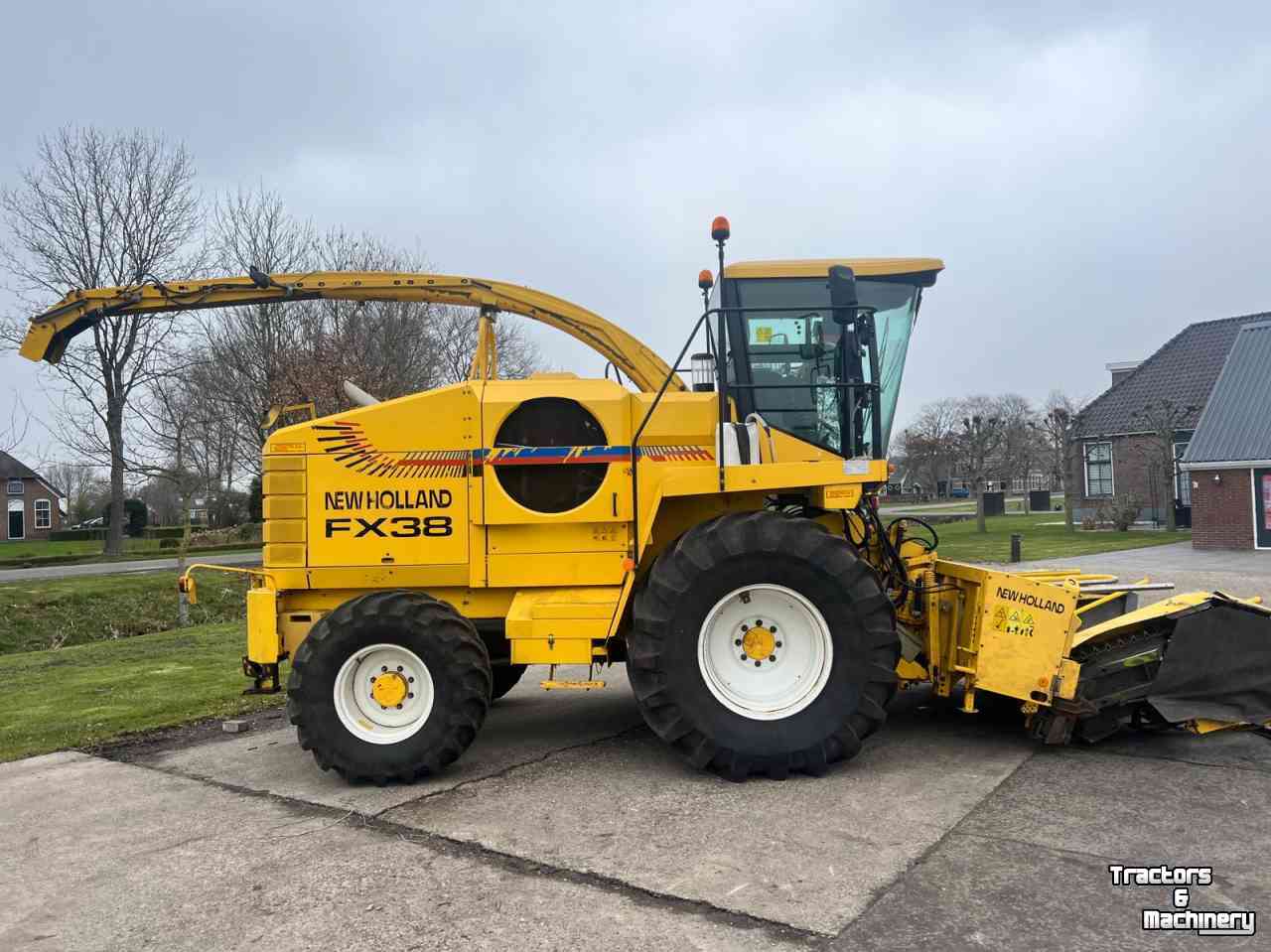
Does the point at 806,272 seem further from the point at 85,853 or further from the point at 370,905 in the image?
the point at 85,853

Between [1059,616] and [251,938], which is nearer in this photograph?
[251,938]

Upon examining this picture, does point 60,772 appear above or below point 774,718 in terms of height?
below

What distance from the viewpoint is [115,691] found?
8570mm

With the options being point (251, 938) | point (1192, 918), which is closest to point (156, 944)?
point (251, 938)

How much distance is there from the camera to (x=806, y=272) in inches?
229

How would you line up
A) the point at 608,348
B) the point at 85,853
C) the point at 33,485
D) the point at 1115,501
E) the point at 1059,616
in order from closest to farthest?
the point at 85,853 < the point at 1059,616 < the point at 608,348 < the point at 1115,501 < the point at 33,485

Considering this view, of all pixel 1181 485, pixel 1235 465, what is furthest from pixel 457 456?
pixel 1181 485

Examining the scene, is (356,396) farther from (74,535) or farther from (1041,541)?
(74,535)

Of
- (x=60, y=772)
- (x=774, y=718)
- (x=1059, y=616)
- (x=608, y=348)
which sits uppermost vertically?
(x=608, y=348)

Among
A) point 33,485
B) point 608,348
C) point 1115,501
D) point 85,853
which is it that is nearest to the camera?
point 85,853

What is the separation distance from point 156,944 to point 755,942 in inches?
86.5

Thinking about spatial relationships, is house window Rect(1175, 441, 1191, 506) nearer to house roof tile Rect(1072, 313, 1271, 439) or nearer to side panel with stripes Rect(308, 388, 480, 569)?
house roof tile Rect(1072, 313, 1271, 439)

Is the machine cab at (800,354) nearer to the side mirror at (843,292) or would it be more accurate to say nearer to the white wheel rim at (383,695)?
the side mirror at (843,292)

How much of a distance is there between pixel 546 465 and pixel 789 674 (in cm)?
189
